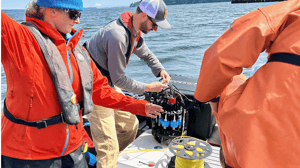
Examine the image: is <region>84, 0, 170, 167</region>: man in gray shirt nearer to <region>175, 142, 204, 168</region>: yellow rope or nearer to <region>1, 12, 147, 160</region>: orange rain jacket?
<region>175, 142, 204, 168</region>: yellow rope

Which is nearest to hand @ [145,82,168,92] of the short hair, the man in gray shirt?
the man in gray shirt

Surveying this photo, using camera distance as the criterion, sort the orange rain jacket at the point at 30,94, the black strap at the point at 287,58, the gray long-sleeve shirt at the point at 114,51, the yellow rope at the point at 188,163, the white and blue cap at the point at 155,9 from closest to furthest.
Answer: the black strap at the point at 287,58
the orange rain jacket at the point at 30,94
the yellow rope at the point at 188,163
the gray long-sleeve shirt at the point at 114,51
the white and blue cap at the point at 155,9

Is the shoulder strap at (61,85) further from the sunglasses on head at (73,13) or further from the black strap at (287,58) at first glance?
the black strap at (287,58)

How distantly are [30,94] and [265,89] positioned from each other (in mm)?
1071

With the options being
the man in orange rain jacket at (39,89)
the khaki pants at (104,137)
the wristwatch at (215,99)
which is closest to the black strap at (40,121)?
the man in orange rain jacket at (39,89)

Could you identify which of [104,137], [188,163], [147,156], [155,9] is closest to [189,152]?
[188,163]

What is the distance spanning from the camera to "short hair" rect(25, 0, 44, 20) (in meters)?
1.38

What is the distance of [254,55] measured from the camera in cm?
99

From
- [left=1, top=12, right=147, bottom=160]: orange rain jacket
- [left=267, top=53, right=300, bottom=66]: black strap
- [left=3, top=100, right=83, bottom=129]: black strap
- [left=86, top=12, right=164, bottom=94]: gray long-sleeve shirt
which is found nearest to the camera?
[left=267, top=53, right=300, bottom=66]: black strap

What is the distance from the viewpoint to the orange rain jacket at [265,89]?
0.92m

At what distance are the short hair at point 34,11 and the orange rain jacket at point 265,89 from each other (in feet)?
3.09

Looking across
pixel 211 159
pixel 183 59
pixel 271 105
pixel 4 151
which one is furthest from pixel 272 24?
pixel 183 59

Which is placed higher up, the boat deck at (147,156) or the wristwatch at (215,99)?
the wristwatch at (215,99)

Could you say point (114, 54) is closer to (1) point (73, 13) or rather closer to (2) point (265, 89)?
(1) point (73, 13)
